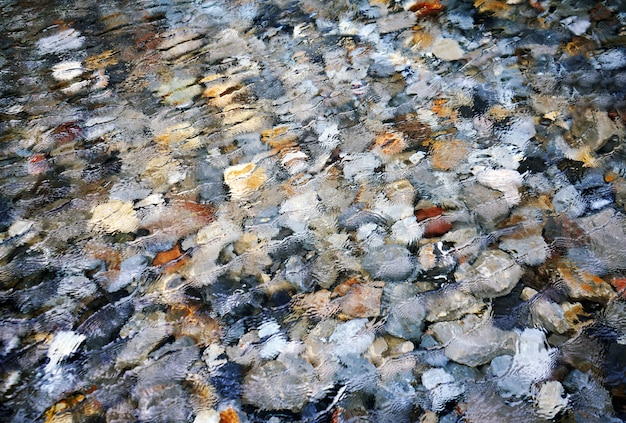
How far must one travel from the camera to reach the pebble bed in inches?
26.9

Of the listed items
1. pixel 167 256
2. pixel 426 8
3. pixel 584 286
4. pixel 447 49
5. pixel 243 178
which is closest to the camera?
pixel 584 286

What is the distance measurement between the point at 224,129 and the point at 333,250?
451mm

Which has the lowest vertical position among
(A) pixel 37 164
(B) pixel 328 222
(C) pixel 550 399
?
(C) pixel 550 399

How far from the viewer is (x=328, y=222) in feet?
2.92

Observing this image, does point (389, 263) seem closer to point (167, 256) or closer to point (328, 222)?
point (328, 222)

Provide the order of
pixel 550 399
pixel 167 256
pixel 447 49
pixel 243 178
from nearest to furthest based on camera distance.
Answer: pixel 550 399, pixel 167 256, pixel 243 178, pixel 447 49

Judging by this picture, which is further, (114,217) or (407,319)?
(114,217)

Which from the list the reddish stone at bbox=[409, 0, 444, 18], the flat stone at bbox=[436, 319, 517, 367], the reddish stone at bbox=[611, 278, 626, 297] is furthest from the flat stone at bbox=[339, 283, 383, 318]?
the reddish stone at bbox=[409, 0, 444, 18]

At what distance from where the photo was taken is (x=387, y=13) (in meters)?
1.39

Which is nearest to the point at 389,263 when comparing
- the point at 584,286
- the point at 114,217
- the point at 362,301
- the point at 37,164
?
the point at 362,301

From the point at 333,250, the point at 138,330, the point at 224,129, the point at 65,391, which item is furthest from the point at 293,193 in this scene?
the point at 65,391

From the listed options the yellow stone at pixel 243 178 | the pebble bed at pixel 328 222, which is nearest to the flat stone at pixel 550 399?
the pebble bed at pixel 328 222

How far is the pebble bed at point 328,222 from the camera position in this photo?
0.68 meters

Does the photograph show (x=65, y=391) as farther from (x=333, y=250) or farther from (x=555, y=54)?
(x=555, y=54)
